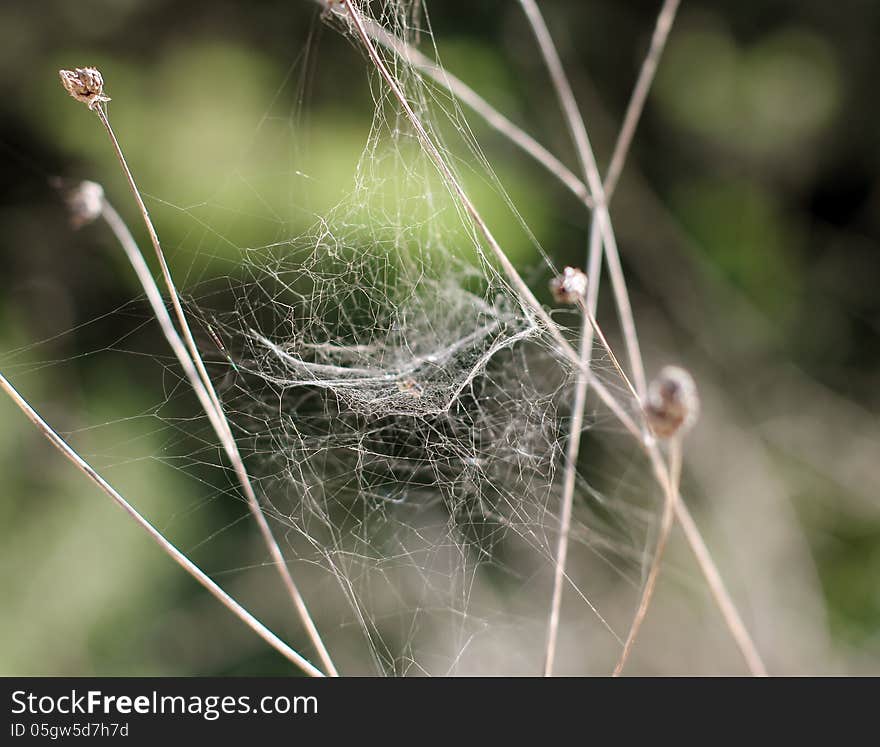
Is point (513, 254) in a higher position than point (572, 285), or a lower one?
lower

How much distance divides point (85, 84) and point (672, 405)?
1.25 feet

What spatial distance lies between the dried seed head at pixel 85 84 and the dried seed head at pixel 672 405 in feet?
1.19

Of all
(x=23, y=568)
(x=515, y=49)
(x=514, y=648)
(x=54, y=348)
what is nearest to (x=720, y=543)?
(x=514, y=648)

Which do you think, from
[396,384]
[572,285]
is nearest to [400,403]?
[396,384]

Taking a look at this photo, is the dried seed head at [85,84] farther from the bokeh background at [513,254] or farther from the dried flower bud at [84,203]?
the bokeh background at [513,254]

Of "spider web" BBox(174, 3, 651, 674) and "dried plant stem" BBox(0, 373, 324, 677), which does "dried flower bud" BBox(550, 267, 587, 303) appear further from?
"dried plant stem" BBox(0, 373, 324, 677)

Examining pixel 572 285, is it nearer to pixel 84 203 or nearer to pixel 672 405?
pixel 672 405

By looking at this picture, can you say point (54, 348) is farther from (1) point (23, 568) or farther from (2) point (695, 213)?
(2) point (695, 213)

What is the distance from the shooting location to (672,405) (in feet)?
1.12

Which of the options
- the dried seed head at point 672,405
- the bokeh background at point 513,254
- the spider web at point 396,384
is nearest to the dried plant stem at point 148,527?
the spider web at point 396,384

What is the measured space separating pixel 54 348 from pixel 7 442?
28 centimetres

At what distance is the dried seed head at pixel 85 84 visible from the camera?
0.42m

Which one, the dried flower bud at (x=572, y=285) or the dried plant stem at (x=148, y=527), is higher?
the dried flower bud at (x=572, y=285)
